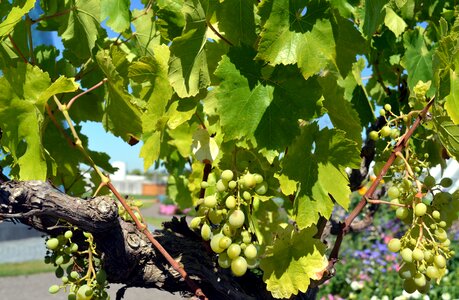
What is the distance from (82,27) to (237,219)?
0.76 metres

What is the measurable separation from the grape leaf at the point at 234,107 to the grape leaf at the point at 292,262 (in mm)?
284

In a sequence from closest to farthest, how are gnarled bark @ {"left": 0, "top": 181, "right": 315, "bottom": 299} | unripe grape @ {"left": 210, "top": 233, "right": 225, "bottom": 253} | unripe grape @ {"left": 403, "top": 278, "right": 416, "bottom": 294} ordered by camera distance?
gnarled bark @ {"left": 0, "top": 181, "right": 315, "bottom": 299} → unripe grape @ {"left": 210, "top": 233, "right": 225, "bottom": 253} → unripe grape @ {"left": 403, "top": 278, "right": 416, "bottom": 294}

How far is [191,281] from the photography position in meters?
1.12

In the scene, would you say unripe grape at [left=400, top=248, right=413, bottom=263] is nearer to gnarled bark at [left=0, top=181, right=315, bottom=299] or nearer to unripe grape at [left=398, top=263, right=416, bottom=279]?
unripe grape at [left=398, top=263, right=416, bottom=279]

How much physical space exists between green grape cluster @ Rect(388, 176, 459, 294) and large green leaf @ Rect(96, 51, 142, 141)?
648mm

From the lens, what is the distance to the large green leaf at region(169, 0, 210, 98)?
38.0 inches

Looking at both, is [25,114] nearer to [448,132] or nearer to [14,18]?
[14,18]

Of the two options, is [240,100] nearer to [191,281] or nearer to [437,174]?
[191,281]

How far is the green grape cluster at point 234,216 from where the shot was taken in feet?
3.19

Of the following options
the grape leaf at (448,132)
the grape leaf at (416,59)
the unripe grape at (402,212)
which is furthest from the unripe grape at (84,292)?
the grape leaf at (416,59)

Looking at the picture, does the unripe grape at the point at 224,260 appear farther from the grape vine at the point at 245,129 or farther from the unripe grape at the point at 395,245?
the unripe grape at the point at 395,245

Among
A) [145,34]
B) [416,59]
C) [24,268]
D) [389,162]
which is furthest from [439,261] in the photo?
[24,268]

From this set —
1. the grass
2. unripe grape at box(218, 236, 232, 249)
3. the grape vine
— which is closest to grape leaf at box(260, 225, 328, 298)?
the grape vine

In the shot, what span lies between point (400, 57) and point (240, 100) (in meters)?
0.96
